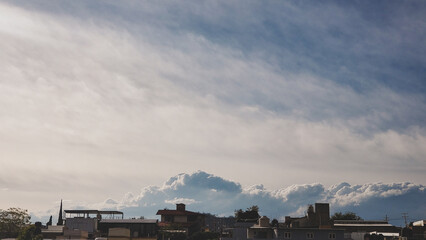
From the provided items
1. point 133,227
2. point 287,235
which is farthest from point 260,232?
point 133,227

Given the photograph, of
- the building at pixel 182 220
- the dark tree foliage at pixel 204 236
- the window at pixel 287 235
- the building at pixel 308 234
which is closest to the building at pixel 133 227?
the dark tree foliage at pixel 204 236

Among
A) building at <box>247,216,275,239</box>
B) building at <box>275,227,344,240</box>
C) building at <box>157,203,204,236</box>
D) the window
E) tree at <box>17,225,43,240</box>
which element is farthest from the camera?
building at <box>157,203,204,236</box>

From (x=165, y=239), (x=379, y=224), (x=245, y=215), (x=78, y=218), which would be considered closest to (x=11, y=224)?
(x=78, y=218)

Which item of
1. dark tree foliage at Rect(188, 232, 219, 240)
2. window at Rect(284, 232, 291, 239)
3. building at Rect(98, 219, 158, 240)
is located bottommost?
dark tree foliage at Rect(188, 232, 219, 240)

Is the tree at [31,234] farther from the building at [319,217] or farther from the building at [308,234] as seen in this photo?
the building at [319,217]

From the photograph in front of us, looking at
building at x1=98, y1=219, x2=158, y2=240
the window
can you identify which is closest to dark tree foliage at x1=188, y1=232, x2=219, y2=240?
building at x1=98, y1=219, x2=158, y2=240

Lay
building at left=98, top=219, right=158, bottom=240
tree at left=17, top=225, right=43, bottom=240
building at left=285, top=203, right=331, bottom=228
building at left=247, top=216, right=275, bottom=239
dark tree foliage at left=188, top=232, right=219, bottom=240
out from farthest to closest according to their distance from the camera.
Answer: dark tree foliage at left=188, top=232, right=219, bottom=240 < building at left=98, top=219, right=158, bottom=240 < building at left=285, top=203, right=331, bottom=228 < building at left=247, top=216, right=275, bottom=239 < tree at left=17, top=225, right=43, bottom=240

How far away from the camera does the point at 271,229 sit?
364 feet

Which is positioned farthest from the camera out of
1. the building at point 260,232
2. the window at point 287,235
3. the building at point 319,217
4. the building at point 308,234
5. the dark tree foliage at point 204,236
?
the dark tree foliage at point 204,236

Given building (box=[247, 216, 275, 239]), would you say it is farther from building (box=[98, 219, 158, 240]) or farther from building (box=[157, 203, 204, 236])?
building (box=[157, 203, 204, 236])

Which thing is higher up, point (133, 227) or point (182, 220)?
point (182, 220)

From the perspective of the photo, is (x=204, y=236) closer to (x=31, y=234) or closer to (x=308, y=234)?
(x=308, y=234)

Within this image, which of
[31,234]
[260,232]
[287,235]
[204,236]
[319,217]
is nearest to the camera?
[287,235]

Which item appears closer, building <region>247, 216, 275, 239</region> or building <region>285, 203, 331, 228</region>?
building <region>247, 216, 275, 239</region>
